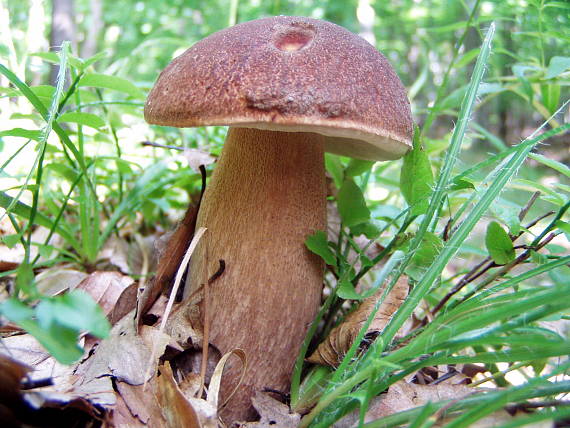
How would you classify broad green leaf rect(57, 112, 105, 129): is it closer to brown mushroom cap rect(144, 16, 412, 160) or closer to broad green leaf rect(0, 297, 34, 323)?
brown mushroom cap rect(144, 16, 412, 160)

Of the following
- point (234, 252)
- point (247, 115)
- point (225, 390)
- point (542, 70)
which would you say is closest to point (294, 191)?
point (234, 252)

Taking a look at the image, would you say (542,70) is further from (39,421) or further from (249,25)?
(39,421)

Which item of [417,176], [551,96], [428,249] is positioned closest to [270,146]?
[417,176]

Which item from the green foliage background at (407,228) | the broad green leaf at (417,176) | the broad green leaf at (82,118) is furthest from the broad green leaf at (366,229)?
the broad green leaf at (82,118)

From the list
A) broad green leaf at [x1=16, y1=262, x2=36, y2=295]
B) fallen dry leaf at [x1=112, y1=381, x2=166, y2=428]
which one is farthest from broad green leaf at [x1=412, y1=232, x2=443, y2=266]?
broad green leaf at [x1=16, y1=262, x2=36, y2=295]

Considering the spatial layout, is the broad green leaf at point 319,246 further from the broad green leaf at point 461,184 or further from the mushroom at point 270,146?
the broad green leaf at point 461,184
